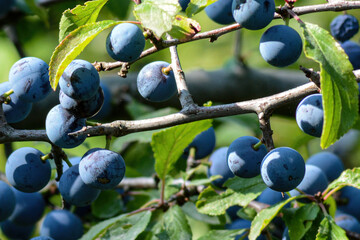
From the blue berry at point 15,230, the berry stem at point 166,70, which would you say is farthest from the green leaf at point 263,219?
the blue berry at point 15,230

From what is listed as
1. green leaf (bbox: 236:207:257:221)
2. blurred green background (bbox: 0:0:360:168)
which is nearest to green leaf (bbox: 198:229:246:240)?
green leaf (bbox: 236:207:257:221)

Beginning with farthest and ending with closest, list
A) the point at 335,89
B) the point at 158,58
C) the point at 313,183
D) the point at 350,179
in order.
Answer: the point at 158,58 < the point at 313,183 < the point at 350,179 < the point at 335,89

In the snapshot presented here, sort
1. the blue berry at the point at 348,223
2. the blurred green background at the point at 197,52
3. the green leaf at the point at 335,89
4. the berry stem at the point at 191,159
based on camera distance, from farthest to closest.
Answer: the blurred green background at the point at 197,52 → the berry stem at the point at 191,159 → the blue berry at the point at 348,223 → the green leaf at the point at 335,89

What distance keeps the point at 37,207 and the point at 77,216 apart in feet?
0.42

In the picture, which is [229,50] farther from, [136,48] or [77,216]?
[136,48]

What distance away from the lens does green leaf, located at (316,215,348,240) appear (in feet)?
3.88

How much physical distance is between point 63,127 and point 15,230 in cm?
82

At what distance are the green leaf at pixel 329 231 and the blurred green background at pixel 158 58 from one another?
667mm

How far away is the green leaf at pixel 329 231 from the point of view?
3.88ft

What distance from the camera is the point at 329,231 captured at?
120 cm

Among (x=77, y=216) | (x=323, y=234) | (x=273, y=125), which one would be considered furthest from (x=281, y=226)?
(x=273, y=125)

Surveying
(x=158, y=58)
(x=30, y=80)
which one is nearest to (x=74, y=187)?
(x=30, y=80)

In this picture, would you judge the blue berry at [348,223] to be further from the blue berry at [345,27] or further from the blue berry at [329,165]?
the blue berry at [345,27]

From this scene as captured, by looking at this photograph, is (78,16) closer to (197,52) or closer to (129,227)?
(129,227)
